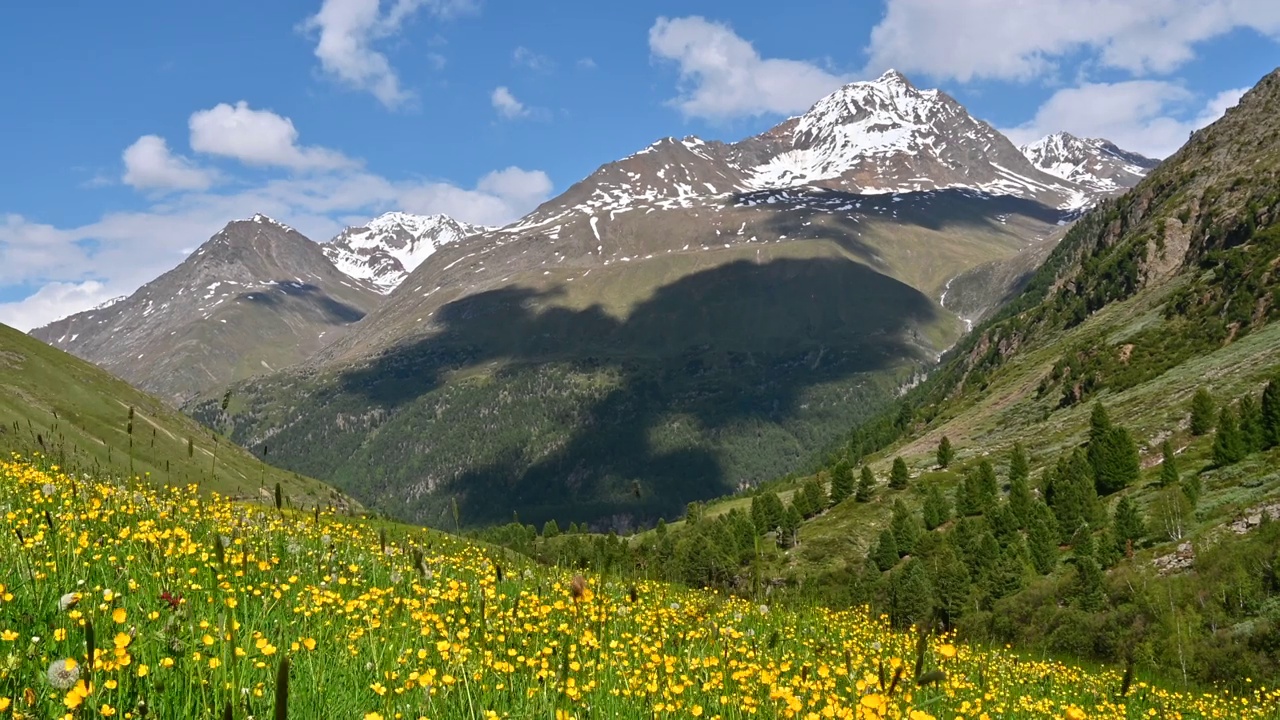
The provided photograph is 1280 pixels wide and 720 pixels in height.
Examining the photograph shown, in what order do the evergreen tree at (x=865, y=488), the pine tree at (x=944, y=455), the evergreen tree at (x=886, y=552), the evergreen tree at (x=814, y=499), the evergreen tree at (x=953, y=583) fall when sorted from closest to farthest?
the evergreen tree at (x=953, y=583) < the evergreen tree at (x=886, y=552) < the evergreen tree at (x=865, y=488) < the pine tree at (x=944, y=455) < the evergreen tree at (x=814, y=499)

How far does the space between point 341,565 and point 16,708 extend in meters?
A: 6.74

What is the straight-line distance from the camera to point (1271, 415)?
244 feet

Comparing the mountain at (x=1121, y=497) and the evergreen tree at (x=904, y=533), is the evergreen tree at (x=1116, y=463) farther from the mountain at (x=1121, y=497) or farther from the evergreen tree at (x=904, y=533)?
the evergreen tree at (x=904, y=533)

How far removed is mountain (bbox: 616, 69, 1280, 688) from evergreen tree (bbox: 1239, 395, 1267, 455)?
165mm

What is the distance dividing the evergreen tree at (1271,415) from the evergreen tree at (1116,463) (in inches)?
565

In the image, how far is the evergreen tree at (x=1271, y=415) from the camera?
7325 centimetres

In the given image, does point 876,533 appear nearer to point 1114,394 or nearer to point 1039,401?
point 1114,394

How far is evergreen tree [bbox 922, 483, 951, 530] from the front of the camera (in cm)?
10456

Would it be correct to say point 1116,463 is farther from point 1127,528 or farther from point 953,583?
point 953,583

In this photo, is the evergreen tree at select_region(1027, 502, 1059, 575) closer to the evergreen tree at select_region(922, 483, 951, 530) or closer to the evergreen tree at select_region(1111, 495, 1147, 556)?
the evergreen tree at select_region(1111, 495, 1147, 556)

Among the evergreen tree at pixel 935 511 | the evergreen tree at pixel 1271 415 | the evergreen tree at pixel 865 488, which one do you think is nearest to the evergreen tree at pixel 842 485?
the evergreen tree at pixel 865 488

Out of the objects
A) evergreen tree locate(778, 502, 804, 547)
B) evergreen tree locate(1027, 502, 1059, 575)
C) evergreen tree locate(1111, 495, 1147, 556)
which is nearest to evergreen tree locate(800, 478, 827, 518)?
evergreen tree locate(778, 502, 804, 547)

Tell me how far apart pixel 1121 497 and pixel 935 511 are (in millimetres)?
30533

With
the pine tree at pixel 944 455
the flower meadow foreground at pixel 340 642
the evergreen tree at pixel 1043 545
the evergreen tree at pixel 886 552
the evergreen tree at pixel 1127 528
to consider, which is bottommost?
the evergreen tree at pixel 886 552
